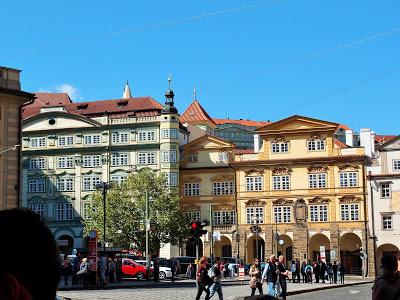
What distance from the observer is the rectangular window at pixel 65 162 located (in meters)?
81.4

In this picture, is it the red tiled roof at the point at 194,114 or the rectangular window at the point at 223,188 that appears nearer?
the rectangular window at the point at 223,188

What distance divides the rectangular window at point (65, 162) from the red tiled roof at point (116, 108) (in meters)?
5.66

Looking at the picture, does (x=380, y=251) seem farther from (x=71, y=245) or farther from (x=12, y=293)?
(x=12, y=293)

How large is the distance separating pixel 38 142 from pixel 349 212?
34.5 metres

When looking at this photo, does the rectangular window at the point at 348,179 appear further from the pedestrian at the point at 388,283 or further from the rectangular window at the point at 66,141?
the pedestrian at the point at 388,283

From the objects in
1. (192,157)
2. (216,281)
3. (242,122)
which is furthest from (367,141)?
(242,122)

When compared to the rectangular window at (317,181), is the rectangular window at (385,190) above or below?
below

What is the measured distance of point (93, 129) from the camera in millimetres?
81250

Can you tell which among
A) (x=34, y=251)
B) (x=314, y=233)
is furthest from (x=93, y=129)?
(x=34, y=251)

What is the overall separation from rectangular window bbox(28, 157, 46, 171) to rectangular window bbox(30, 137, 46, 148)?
4.49 ft

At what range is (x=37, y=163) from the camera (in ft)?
270

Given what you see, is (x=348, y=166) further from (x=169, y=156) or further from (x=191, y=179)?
(x=169, y=156)

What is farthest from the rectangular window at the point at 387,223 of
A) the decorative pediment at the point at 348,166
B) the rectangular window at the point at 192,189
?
the rectangular window at the point at 192,189

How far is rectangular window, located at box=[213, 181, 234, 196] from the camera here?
3068 inches
